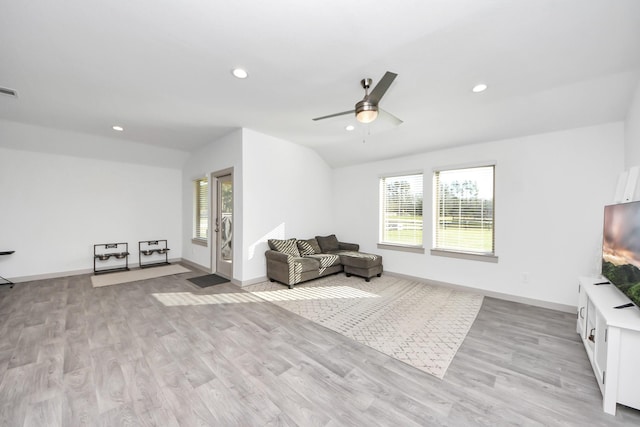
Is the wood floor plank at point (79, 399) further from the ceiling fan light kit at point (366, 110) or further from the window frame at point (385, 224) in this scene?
the window frame at point (385, 224)

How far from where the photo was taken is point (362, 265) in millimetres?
4832

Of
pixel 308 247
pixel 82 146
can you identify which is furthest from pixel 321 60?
pixel 82 146

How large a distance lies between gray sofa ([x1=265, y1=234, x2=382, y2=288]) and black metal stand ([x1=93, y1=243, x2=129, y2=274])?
3.64 metres

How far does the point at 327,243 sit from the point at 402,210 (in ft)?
6.13

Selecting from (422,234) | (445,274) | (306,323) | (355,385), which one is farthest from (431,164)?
(355,385)

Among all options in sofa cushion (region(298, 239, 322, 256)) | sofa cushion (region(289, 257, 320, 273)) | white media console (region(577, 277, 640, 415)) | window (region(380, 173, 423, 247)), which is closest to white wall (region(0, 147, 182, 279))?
sofa cushion (region(298, 239, 322, 256))

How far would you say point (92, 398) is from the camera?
5.80ft

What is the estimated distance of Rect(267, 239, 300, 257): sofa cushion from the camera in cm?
472

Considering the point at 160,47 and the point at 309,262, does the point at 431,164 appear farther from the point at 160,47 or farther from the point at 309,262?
the point at 160,47

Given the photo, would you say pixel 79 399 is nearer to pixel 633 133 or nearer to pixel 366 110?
pixel 366 110

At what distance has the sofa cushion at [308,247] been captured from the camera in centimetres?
518

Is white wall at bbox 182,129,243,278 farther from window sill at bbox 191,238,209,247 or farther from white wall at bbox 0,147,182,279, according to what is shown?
white wall at bbox 0,147,182,279

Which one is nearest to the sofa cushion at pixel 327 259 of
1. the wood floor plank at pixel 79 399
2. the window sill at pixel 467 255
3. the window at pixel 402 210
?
the window at pixel 402 210

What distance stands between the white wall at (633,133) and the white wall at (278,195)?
192 inches
